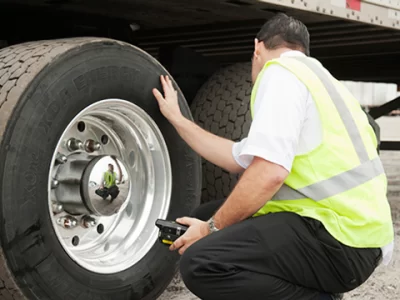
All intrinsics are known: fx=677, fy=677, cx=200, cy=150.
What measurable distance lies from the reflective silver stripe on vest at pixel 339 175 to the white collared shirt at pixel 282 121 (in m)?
0.12

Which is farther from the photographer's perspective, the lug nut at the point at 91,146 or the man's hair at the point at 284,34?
the lug nut at the point at 91,146

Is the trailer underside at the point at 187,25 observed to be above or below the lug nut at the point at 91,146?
above

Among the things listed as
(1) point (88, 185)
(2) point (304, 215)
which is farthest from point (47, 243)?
(2) point (304, 215)

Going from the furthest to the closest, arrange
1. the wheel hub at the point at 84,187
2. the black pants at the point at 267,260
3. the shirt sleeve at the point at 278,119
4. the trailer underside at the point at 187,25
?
the trailer underside at the point at 187,25, the wheel hub at the point at 84,187, the black pants at the point at 267,260, the shirt sleeve at the point at 278,119

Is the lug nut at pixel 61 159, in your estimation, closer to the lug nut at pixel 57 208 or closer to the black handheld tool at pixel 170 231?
the lug nut at pixel 57 208

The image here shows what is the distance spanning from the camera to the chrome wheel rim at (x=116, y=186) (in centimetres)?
262

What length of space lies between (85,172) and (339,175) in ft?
3.18

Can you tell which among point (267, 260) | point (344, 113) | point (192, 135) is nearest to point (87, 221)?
point (192, 135)

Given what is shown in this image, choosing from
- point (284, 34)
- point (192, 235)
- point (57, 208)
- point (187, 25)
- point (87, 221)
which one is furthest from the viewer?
point (187, 25)

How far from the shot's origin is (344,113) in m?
2.31

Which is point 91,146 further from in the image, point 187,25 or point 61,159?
point 187,25

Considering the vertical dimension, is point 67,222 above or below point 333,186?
below

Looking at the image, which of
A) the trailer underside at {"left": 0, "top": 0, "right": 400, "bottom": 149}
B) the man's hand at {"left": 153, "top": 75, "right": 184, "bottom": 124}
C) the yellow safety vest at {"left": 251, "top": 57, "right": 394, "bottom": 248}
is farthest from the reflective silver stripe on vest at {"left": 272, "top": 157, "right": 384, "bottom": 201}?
the trailer underside at {"left": 0, "top": 0, "right": 400, "bottom": 149}

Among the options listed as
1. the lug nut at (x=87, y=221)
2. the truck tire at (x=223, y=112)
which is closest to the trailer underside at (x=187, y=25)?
the truck tire at (x=223, y=112)
